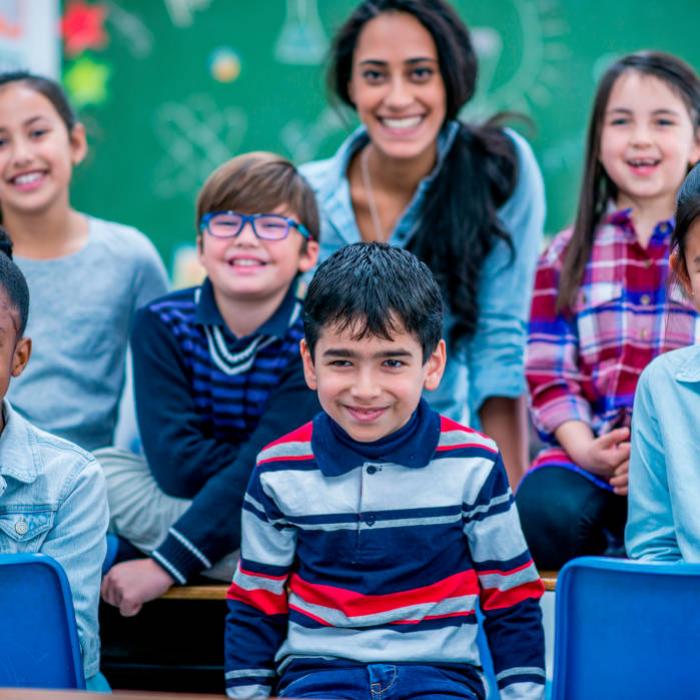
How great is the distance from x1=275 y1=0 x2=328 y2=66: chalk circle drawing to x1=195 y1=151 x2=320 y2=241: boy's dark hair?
2059 mm

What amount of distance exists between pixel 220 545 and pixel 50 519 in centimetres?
37

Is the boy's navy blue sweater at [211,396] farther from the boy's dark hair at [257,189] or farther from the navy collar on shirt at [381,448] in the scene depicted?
the navy collar on shirt at [381,448]

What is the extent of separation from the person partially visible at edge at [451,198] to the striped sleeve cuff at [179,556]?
0.71 meters

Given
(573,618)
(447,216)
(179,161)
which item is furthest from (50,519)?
(179,161)

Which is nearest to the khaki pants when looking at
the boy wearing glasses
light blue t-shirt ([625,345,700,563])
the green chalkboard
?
the boy wearing glasses

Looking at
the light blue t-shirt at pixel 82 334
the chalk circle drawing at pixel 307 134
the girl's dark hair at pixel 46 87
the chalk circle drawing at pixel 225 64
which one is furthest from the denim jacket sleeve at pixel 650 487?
the chalk circle drawing at pixel 225 64

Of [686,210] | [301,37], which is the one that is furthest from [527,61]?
[686,210]

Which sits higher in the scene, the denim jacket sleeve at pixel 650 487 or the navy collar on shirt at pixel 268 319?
the navy collar on shirt at pixel 268 319

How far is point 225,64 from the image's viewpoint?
3.95 metres

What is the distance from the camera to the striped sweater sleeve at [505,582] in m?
1.40

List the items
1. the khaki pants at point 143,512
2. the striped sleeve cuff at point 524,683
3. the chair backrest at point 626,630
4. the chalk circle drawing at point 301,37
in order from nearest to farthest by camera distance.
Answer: the chair backrest at point 626,630 < the striped sleeve cuff at point 524,683 < the khaki pants at point 143,512 < the chalk circle drawing at point 301,37

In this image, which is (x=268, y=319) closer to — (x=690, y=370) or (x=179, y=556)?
(x=179, y=556)

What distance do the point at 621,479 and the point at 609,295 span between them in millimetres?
362

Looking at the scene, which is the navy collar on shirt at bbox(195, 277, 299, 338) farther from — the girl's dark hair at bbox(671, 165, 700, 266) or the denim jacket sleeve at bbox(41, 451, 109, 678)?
the girl's dark hair at bbox(671, 165, 700, 266)
